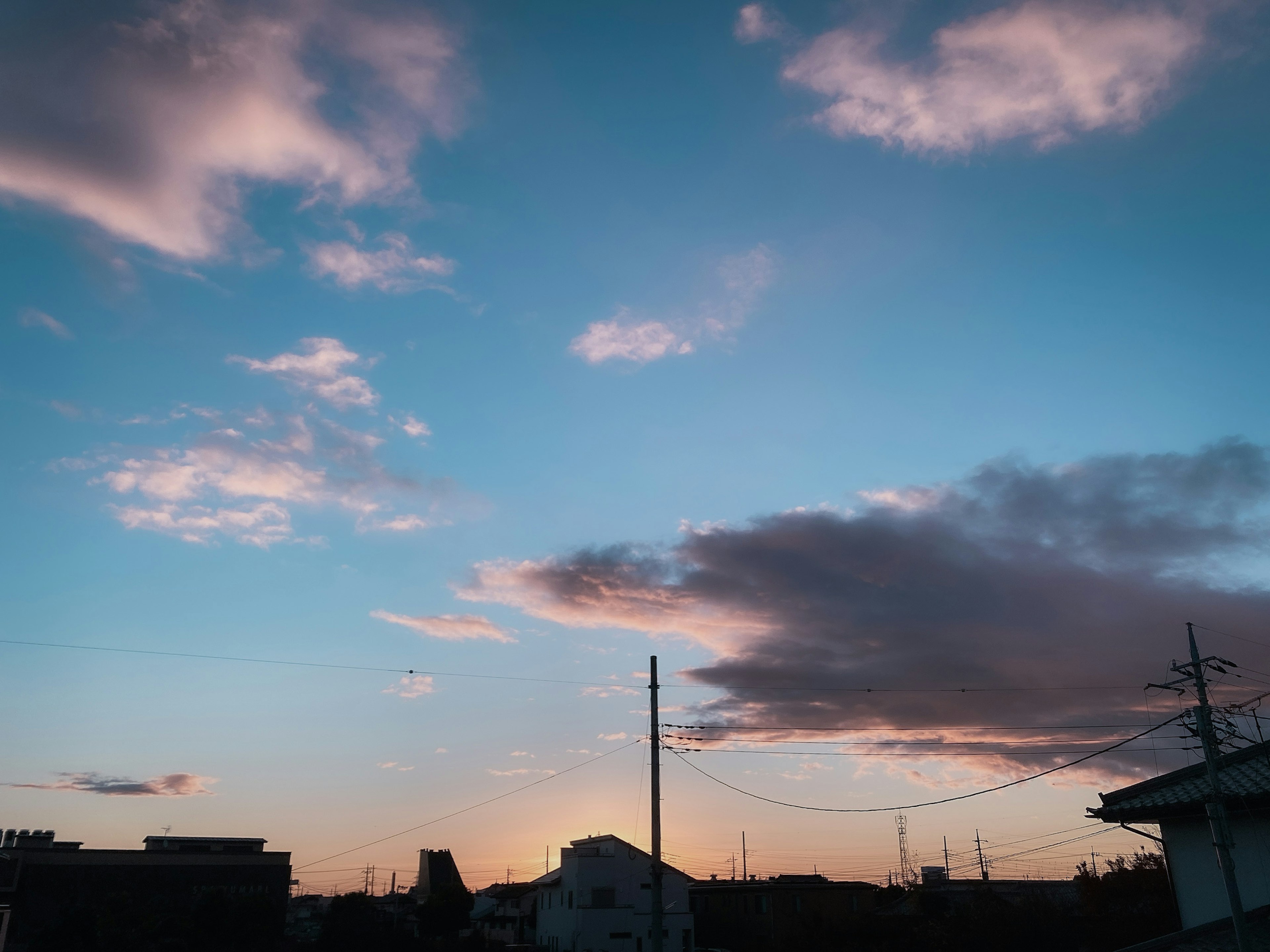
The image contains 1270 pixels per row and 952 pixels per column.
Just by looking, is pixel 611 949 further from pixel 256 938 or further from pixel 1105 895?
pixel 1105 895

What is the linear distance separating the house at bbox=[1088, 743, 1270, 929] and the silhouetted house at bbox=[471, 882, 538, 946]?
241ft

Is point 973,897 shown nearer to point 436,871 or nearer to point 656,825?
point 656,825

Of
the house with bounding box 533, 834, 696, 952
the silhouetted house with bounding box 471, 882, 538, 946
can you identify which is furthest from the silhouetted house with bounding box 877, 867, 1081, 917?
the silhouetted house with bounding box 471, 882, 538, 946

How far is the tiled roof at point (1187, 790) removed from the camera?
2702 cm

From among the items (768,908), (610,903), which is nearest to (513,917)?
(610,903)

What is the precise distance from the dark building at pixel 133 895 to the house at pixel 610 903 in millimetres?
24562

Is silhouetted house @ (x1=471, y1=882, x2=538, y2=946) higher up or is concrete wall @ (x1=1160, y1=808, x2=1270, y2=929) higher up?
concrete wall @ (x1=1160, y1=808, x2=1270, y2=929)

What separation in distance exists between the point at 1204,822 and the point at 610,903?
199 ft

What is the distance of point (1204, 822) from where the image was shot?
28.0 meters

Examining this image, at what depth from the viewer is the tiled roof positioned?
2702cm

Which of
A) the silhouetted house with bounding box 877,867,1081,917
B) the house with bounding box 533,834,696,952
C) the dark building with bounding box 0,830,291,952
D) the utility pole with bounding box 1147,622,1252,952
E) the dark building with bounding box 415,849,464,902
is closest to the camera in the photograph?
the utility pole with bounding box 1147,622,1252,952

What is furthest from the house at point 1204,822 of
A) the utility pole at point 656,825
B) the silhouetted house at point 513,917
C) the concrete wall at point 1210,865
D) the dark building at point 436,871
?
the dark building at point 436,871

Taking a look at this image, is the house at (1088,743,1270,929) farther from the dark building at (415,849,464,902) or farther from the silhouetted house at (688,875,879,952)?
the dark building at (415,849,464,902)

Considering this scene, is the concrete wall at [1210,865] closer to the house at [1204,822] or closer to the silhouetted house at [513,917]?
the house at [1204,822]
